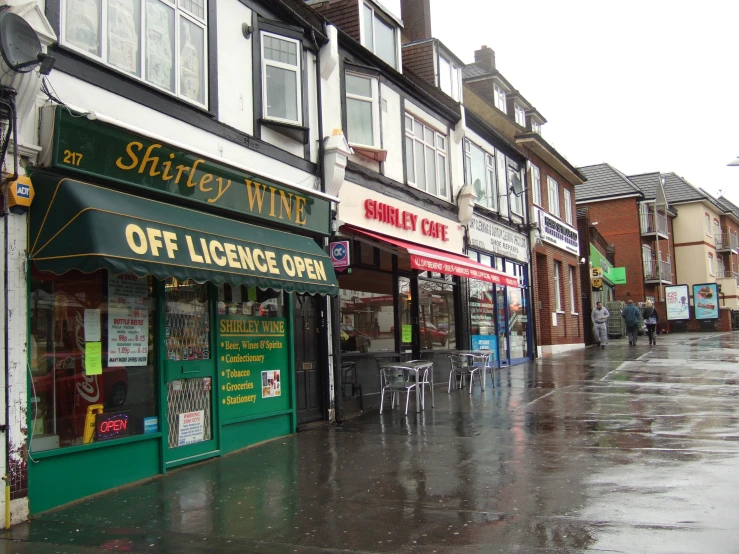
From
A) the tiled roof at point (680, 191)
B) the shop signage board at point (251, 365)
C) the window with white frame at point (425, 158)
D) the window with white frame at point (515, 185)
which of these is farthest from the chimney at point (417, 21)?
the tiled roof at point (680, 191)

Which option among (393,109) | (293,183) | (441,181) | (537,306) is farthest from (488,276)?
(537,306)

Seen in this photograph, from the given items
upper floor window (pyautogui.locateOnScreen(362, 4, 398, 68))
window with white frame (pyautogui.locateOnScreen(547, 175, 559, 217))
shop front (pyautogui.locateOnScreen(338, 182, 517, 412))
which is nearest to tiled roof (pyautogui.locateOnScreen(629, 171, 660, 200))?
window with white frame (pyautogui.locateOnScreen(547, 175, 559, 217))

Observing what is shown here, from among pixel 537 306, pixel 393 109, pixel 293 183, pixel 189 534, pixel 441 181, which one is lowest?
pixel 189 534

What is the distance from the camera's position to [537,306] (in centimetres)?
2262

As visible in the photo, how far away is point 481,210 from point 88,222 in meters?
13.5

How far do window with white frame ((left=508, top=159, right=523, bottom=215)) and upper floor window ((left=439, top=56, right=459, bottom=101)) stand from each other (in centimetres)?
366

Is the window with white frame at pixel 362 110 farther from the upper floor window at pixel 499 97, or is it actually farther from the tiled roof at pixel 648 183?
the tiled roof at pixel 648 183

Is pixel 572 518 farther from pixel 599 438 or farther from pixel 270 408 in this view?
pixel 270 408

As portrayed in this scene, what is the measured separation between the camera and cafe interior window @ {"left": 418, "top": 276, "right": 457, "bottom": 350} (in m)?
15.2

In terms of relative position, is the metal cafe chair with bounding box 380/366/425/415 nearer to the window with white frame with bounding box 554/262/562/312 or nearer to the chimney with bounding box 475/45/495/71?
the window with white frame with bounding box 554/262/562/312

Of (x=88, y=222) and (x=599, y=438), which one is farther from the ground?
(x=88, y=222)

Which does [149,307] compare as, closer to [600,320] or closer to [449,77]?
[449,77]

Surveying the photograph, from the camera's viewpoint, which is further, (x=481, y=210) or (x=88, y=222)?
(x=481, y=210)

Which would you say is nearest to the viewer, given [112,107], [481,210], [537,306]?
[112,107]
